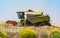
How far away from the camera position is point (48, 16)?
31.4 m

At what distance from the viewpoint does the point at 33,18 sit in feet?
105

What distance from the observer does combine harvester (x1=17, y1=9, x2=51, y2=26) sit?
31.6 m

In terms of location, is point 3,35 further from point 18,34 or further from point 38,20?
point 38,20

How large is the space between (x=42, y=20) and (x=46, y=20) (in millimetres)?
478

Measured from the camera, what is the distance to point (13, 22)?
1391 inches

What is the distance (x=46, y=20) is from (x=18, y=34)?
12.7m

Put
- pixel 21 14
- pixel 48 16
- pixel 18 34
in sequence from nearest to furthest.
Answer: pixel 18 34, pixel 48 16, pixel 21 14

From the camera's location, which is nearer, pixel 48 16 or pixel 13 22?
pixel 48 16

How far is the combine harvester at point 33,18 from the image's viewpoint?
31.6 m

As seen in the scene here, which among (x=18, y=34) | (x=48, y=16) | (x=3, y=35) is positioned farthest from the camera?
(x=48, y=16)

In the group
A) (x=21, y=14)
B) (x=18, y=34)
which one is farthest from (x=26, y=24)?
(x=18, y=34)

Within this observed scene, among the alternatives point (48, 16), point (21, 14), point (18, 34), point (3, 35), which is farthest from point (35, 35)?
point (21, 14)

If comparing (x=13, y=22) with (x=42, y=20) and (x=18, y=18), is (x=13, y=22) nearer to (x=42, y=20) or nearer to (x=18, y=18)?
(x=18, y=18)

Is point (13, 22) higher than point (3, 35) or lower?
lower
